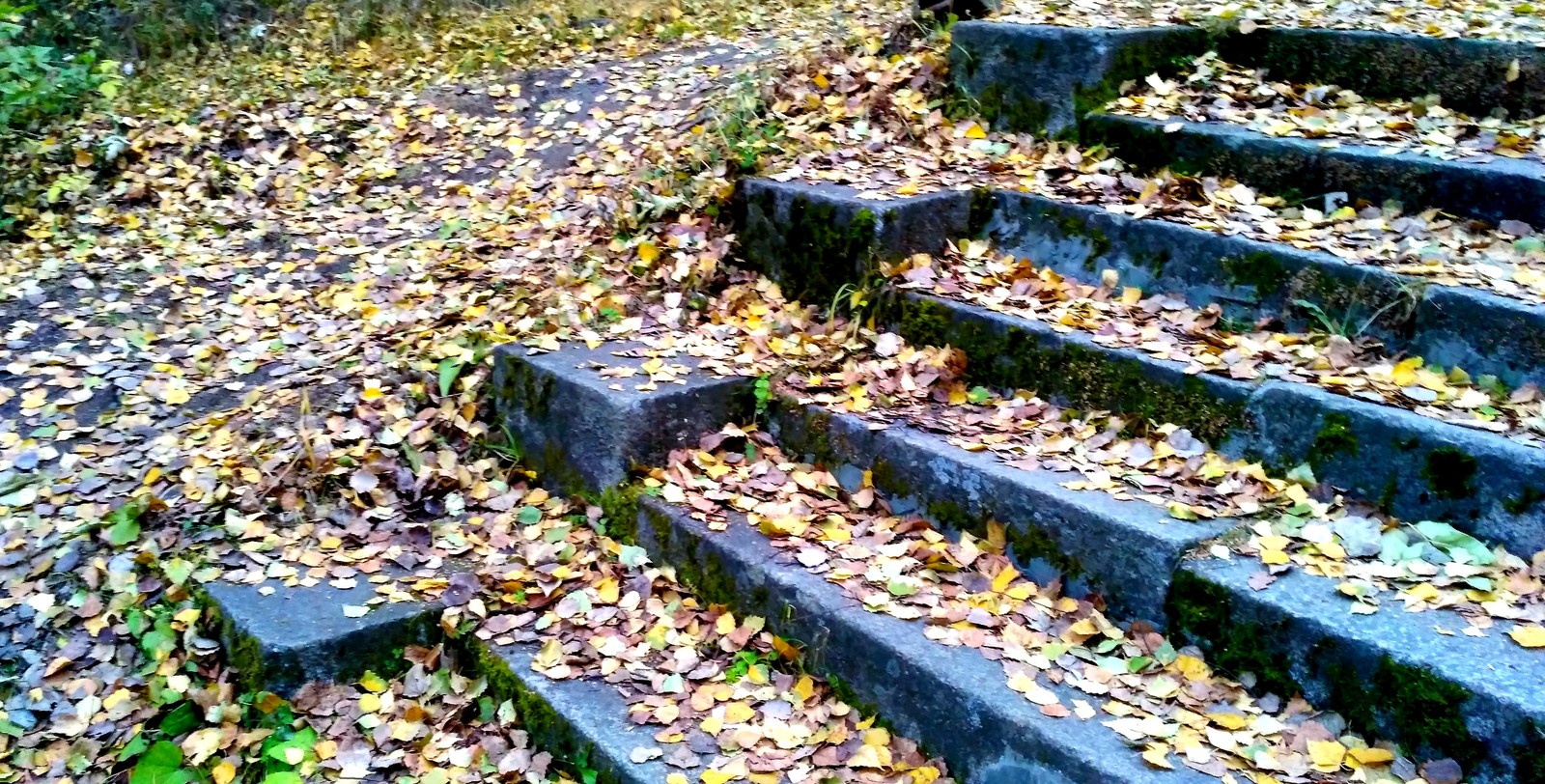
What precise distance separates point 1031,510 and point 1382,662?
0.89 meters

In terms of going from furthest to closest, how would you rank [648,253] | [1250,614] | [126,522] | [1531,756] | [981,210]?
[648,253], [981,210], [126,522], [1250,614], [1531,756]

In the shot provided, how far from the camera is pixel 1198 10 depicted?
480cm

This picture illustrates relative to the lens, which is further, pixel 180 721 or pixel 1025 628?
pixel 180 721

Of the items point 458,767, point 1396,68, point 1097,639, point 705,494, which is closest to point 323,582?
point 458,767

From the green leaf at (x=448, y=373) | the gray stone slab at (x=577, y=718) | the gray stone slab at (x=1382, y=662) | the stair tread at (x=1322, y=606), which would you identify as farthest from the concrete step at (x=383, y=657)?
the gray stone slab at (x=1382, y=662)

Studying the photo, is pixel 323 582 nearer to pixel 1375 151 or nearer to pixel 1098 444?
pixel 1098 444

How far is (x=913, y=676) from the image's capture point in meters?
2.56

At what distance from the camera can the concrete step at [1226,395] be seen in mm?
2523

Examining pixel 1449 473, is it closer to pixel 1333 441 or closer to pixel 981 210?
pixel 1333 441

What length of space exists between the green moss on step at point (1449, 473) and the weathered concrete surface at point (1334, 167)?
1210 mm

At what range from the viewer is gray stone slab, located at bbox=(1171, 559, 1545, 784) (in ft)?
6.74

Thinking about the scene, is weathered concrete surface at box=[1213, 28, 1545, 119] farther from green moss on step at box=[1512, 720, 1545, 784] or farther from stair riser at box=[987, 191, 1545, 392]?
green moss on step at box=[1512, 720, 1545, 784]

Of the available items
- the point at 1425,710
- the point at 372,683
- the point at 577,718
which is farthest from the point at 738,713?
the point at 1425,710

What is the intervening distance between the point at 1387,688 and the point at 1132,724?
0.51 m
